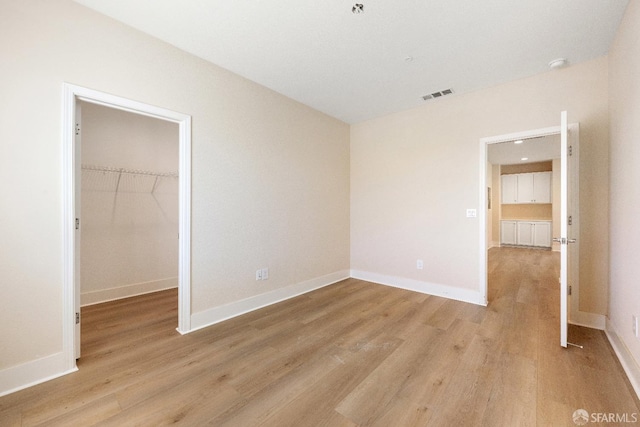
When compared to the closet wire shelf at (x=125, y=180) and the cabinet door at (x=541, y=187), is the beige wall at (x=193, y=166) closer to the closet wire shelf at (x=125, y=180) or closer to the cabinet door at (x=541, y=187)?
the closet wire shelf at (x=125, y=180)

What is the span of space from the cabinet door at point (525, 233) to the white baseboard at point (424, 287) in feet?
20.5

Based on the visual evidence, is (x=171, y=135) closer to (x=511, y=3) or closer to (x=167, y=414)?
(x=167, y=414)

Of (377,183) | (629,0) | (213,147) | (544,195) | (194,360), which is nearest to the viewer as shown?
(629,0)

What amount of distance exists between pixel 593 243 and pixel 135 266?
545 cm

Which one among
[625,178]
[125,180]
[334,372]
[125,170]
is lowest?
[334,372]

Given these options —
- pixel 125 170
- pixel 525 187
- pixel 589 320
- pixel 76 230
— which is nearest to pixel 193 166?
pixel 76 230

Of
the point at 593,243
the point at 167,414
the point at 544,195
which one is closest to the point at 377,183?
the point at 593,243

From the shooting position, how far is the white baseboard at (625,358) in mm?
1669

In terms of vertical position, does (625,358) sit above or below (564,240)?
below

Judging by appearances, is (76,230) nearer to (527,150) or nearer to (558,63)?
(558,63)

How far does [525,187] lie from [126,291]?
10099 millimetres

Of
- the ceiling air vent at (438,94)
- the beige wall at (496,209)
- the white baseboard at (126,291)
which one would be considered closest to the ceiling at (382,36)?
the ceiling air vent at (438,94)

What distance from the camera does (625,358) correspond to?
1900 millimetres

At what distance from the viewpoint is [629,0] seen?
1834 millimetres
